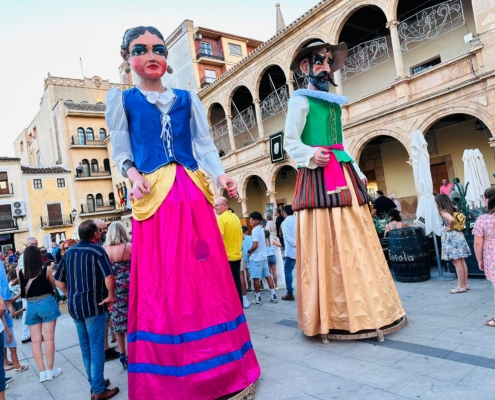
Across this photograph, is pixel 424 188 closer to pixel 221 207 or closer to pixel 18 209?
pixel 221 207

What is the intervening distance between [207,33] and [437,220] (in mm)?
24096

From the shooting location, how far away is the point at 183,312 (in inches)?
90.1

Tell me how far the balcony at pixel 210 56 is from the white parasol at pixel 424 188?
68.5 feet

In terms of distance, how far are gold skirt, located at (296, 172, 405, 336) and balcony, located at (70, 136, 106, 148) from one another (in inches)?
1253

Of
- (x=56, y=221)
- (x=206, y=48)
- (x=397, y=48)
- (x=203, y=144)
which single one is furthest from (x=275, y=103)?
(x=56, y=221)

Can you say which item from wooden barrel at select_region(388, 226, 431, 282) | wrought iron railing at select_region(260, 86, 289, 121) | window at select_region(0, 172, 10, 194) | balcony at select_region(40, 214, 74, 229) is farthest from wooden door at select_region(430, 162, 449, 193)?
window at select_region(0, 172, 10, 194)

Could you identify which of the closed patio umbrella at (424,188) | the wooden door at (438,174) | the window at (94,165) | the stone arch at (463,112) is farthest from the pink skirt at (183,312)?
the window at (94,165)

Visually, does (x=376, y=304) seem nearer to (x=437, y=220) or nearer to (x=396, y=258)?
(x=396, y=258)

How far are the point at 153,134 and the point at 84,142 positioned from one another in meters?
32.7

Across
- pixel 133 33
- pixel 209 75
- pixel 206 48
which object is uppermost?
pixel 206 48

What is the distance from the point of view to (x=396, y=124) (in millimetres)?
12195

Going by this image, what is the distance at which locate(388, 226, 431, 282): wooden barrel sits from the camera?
561cm

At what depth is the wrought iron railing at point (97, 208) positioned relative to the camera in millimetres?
31031

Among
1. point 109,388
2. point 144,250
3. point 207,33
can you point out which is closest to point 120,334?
point 109,388
